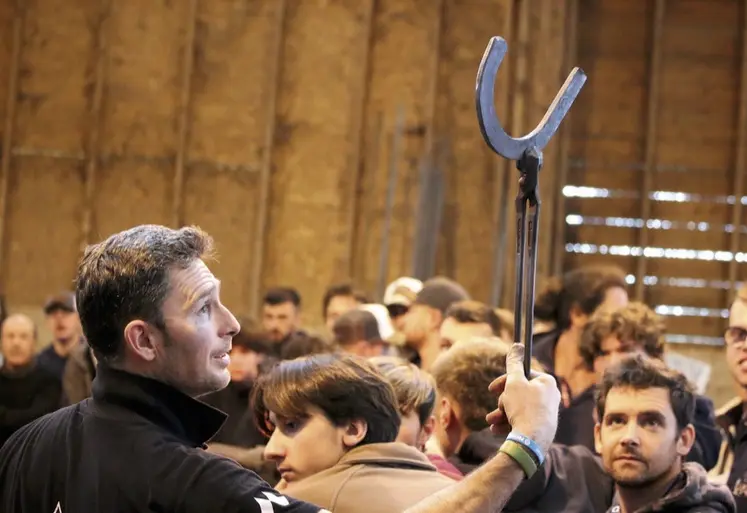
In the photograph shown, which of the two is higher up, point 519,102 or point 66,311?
point 519,102

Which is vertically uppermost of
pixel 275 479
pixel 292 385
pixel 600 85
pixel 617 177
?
pixel 600 85

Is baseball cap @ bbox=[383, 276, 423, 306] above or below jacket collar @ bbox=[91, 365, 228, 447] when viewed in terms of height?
below

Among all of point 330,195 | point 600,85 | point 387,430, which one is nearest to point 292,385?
point 387,430

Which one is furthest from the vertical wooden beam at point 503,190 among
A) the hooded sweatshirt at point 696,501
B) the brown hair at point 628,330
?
the hooded sweatshirt at point 696,501

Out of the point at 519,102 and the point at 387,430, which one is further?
the point at 519,102

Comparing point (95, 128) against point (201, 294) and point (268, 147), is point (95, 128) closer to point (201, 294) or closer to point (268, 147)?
point (268, 147)

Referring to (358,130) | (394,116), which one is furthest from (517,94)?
(358,130)

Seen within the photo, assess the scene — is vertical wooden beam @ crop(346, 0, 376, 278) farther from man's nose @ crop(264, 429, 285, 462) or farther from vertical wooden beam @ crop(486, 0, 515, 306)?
man's nose @ crop(264, 429, 285, 462)

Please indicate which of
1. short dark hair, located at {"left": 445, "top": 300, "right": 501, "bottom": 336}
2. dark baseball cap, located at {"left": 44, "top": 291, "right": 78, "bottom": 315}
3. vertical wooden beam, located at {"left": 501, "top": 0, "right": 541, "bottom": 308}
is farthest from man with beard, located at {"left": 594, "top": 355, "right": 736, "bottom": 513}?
vertical wooden beam, located at {"left": 501, "top": 0, "right": 541, "bottom": 308}

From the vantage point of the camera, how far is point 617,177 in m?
11.1

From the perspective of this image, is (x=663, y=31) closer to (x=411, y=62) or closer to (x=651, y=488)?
(x=411, y=62)

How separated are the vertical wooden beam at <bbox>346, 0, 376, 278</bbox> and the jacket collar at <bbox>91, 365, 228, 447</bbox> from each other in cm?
873

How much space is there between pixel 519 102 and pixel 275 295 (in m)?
4.06

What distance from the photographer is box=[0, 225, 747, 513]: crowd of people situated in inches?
74.7
